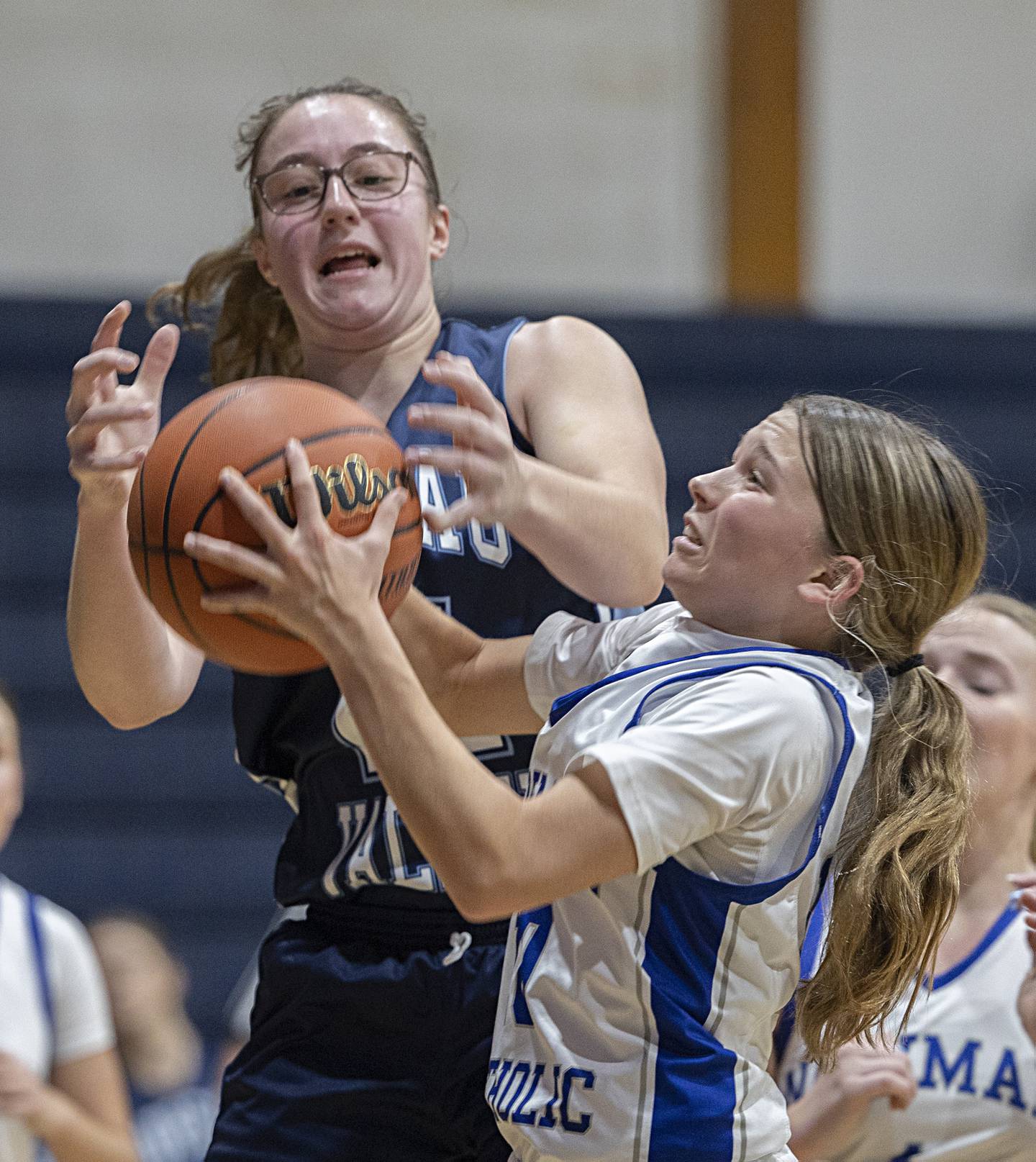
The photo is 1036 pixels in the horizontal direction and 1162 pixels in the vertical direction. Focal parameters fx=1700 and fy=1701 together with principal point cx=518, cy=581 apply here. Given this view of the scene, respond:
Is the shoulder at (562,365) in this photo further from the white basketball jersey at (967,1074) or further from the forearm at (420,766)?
the white basketball jersey at (967,1074)

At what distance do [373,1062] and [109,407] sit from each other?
0.96 metres

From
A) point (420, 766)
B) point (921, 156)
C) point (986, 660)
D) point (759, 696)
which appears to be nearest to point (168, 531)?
point (420, 766)

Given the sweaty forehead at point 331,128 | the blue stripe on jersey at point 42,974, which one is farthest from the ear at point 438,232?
the blue stripe on jersey at point 42,974

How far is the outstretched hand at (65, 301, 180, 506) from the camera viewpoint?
6.97ft

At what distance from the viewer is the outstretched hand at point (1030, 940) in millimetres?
2305

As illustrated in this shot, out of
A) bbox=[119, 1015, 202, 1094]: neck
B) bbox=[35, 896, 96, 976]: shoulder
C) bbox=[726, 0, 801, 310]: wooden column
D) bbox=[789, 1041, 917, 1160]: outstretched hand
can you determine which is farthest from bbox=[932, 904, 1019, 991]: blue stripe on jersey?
bbox=[726, 0, 801, 310]: wooden column

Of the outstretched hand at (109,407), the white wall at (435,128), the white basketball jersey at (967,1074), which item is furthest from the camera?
the white wall at (435,128)

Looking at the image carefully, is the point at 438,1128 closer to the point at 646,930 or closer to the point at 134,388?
the point at 646,930

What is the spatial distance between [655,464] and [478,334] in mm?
393

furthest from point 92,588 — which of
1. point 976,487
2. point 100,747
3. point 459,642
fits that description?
point 100,747

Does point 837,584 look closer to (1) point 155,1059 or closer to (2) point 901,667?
(2) point 901,667

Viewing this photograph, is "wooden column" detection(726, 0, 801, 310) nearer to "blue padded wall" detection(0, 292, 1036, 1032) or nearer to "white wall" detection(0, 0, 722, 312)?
"white wall" detection(0, 0, 722, 312)

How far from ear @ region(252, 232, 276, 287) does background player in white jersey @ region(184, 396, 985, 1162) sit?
2.81ft

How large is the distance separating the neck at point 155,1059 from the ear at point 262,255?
364 cm
